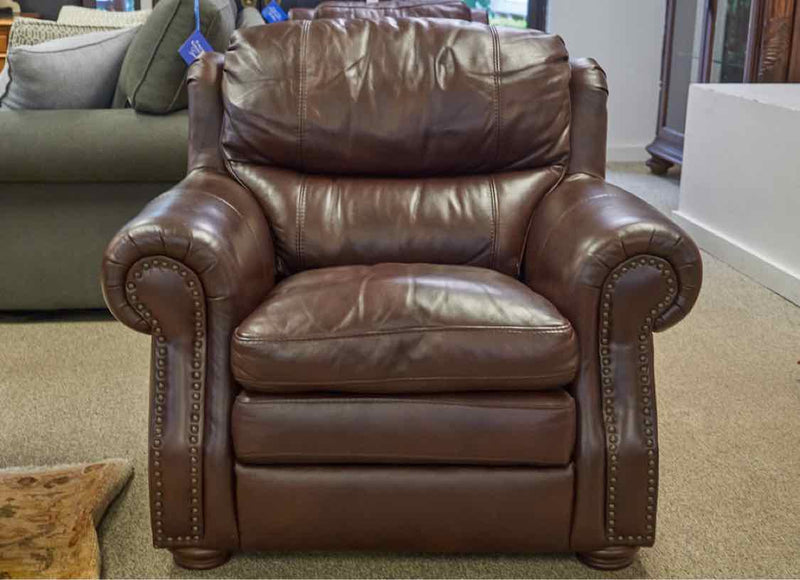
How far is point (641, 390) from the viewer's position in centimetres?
188

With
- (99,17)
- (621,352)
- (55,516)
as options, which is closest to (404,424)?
(621,352)

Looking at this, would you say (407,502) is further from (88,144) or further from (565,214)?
(88,144)

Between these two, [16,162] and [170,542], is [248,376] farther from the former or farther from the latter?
[16,162]

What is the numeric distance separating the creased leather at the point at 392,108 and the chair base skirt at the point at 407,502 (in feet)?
2.60

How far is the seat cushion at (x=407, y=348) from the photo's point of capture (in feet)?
5.94

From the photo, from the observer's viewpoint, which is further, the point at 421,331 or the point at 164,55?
the point at 164,55

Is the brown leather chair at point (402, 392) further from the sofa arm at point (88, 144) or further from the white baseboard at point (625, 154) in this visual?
the white baseboard at point (625, 154)

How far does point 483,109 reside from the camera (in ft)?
7.76

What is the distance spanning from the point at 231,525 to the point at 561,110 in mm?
1167

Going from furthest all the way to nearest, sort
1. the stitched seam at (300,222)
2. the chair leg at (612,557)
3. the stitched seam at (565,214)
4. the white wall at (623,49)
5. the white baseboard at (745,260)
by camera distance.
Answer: the white wall at (623,49) → the white baseboard at (745,260) → the stitched seam at (300,222) → the stitched seam at (565,214) → the chair leg at (612,557)

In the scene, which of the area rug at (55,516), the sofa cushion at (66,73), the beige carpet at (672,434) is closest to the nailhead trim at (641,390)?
the beige carpet at (672,434)

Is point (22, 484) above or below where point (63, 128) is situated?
below

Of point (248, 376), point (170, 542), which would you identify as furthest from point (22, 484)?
point (248, 376)

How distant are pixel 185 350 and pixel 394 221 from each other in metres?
0.65
